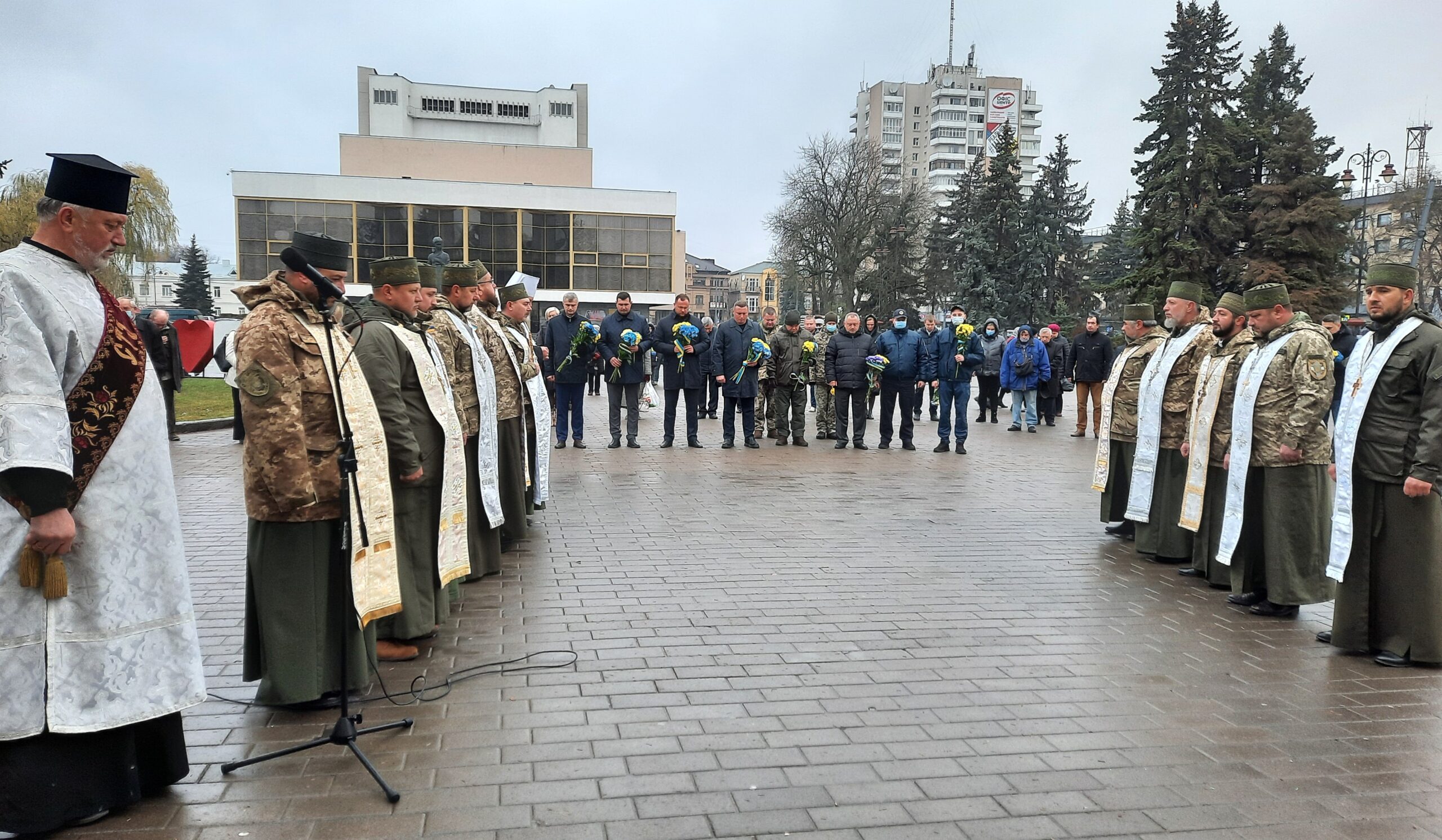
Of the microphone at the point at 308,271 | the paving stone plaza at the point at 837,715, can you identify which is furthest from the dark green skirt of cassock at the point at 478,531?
the microphone at the point at 308,271

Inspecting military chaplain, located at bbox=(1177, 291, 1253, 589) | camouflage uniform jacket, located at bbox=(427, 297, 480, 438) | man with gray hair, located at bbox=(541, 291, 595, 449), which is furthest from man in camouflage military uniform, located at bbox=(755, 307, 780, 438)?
camouflage uniform jacket, located at bbox=(427, 297, 480, 438)

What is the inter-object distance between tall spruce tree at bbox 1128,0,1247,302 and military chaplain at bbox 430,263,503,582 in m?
32.6

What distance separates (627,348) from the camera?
47.4ft

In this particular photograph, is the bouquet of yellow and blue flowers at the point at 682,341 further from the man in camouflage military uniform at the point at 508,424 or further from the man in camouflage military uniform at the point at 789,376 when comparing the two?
the man in camouflage military uniform at the point at 508,424

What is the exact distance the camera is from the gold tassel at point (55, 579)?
322 centimetres

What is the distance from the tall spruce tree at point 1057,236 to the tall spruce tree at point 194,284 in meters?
60.9

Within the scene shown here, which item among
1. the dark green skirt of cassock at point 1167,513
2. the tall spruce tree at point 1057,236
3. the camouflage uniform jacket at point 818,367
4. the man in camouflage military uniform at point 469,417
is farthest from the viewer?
the tall spruce tree at point 1057,236

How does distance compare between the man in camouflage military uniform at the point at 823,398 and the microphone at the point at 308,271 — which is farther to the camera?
the man in camouflage military uniform at the point at 823,398

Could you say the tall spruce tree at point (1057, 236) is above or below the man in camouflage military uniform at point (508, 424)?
above

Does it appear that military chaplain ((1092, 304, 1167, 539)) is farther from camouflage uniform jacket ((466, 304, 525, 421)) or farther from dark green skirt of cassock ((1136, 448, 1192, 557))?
camouflage uniform jacket ((466, 304, 525, 421))

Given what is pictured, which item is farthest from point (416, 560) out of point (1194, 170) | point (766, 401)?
point (1194, 170)

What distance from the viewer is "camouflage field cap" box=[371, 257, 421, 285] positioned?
5.42 metres

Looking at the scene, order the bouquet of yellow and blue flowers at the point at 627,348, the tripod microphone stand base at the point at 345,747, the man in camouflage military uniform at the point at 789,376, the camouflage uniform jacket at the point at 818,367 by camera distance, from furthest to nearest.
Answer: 1. the camouflage uniform jacket at the point at 818,367
2. the man in camouflage military uniform at the point at 789,376
3. the bouquet of yellow and blue flowers at the point at 627,348
4. the tripod microphone stand base at the point at 345,747

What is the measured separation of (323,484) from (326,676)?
89cm
